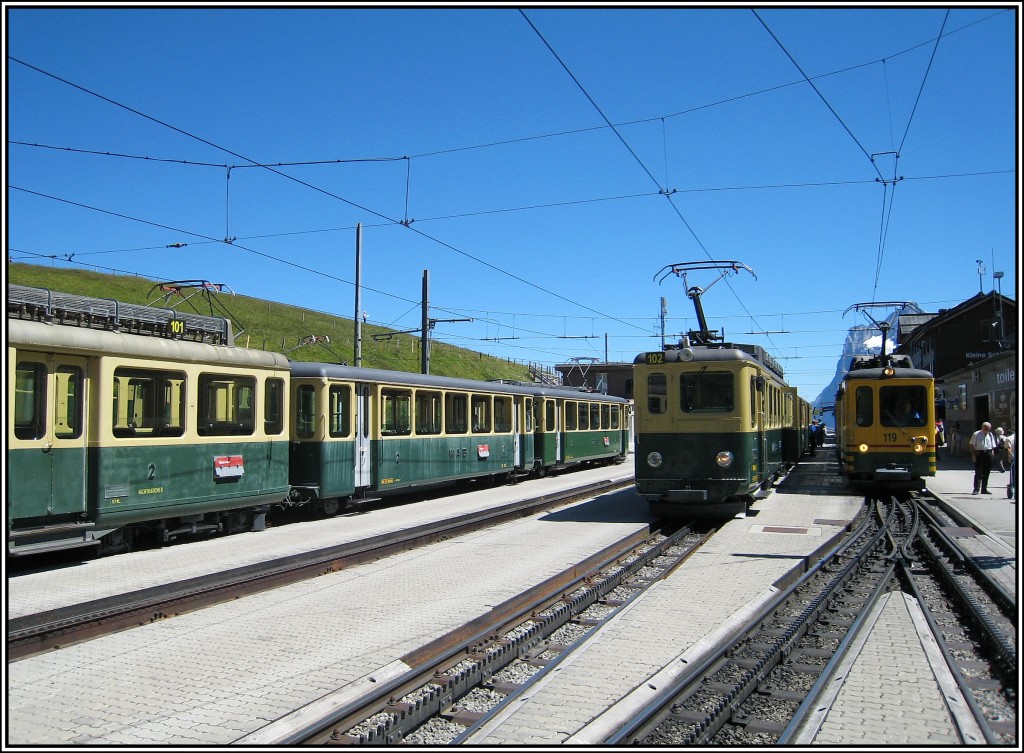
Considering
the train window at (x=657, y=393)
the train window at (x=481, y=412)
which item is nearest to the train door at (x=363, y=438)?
the train window at (x=481, y=412)

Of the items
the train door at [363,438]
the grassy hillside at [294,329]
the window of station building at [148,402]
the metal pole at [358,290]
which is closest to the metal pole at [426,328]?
the metal pole at [358,290]

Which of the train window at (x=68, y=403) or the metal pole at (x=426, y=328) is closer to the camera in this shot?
the train window at (x=68, y=403)

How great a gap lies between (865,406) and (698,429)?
6.32m

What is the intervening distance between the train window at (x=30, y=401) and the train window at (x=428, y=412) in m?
8.54

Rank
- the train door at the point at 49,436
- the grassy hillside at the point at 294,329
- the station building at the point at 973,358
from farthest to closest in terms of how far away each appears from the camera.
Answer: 1. the grassy hillside at the point at 294,329
2. the station building at the point at 973,358
3. the train door at the point at 49,436

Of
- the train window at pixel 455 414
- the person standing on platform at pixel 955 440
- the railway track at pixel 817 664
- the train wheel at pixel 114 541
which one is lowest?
the railway track at pixel 817 664

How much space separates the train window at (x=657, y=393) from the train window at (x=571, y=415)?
1149cm

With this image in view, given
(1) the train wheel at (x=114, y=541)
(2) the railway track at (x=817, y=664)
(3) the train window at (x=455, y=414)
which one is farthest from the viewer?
(3) the train window at (x=455, y=414)

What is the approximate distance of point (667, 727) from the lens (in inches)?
190

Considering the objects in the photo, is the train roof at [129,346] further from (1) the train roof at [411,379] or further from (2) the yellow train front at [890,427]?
(2) the yellow train front at [890,427]

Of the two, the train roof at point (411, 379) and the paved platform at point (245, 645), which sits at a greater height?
the train roof at point (411, 379)

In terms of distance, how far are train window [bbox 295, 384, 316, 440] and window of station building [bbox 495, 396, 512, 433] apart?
7432mm

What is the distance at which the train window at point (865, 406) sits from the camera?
17.8 meters

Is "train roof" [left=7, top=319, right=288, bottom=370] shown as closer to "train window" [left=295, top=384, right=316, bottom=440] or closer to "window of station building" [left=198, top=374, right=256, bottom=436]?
"window of station building" [left=198, top=374, right=256, bottom=436]
